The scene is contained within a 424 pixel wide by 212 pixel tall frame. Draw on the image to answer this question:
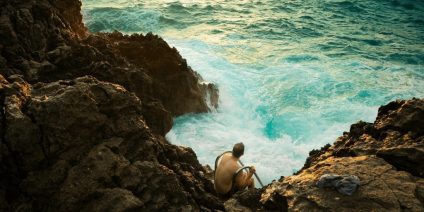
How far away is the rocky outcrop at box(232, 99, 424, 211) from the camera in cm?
438

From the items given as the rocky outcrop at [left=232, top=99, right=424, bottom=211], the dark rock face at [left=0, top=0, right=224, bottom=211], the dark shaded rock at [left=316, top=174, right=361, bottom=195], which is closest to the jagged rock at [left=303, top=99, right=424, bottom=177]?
the rocky outcrop at [left=232, top=99, right=424, bottom=211]

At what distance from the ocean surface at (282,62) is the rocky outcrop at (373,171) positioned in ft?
14.3

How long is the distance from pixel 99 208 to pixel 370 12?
26.3 metres

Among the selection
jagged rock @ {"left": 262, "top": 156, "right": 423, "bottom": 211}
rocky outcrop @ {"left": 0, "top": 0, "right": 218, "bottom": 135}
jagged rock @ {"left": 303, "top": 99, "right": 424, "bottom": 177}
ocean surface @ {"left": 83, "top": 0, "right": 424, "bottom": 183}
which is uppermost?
rocky outcrop @ {"left": 0, "top": 0, "right": 218, "bottom": 135}

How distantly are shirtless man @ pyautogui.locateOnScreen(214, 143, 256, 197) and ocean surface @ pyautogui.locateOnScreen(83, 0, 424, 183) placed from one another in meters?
3.11

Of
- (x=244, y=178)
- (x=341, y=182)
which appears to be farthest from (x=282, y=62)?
(x=341, y=182)

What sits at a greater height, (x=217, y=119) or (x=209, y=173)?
(x=209, y=173)

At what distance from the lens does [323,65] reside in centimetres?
1769

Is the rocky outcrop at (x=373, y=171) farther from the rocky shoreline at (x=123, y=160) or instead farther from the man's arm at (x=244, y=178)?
the man's arm at (x=244, y=178)

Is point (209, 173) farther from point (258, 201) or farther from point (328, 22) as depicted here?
point (328, 22)

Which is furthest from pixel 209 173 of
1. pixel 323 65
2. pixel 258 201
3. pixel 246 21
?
pixel 246 21

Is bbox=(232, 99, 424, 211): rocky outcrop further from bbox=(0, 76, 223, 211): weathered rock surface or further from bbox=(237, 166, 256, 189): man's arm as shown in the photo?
bbox=(0, 76, 223, 211): weathered rock surface

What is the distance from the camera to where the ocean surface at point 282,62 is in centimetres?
1145

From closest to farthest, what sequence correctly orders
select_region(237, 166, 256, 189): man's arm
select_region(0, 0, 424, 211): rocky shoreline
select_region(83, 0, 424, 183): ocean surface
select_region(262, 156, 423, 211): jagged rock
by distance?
select_region(262, 156, 423, 211): jagged rock, select_region(0, 0, 424, 211): rocky shoreline, select_region(237, 166, 256, 189): man's arm, select_region(83, 0, 424, 183): ocean surface
